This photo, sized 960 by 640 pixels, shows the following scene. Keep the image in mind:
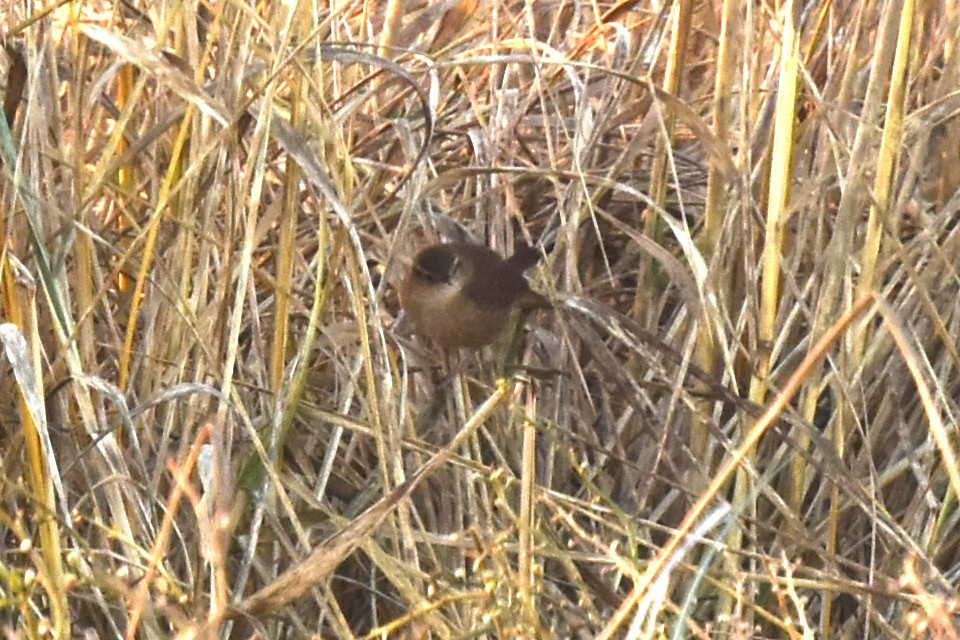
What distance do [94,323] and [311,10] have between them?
0.46 meters

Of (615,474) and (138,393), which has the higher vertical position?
(138,393)

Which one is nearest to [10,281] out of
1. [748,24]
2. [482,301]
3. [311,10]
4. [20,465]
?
[20,465]

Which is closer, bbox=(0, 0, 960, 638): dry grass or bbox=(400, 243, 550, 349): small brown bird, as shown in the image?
bbox=(0, 0, 960, 638): dry grass

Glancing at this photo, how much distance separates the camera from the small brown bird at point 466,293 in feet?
6.51

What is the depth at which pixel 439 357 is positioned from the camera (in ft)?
6.70

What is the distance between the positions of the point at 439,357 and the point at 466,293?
0.11 metres

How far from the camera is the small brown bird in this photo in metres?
1.99

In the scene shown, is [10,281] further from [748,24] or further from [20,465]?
[748,24]

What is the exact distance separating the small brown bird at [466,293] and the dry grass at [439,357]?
45 millimetres

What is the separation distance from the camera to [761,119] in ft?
6.10

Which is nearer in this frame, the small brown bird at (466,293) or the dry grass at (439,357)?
the dry grass at (439,357)

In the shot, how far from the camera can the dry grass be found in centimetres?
153

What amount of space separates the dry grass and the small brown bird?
45 millimetres

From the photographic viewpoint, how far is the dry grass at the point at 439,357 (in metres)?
1.53
